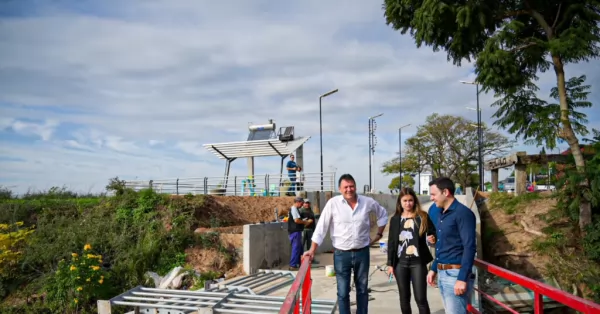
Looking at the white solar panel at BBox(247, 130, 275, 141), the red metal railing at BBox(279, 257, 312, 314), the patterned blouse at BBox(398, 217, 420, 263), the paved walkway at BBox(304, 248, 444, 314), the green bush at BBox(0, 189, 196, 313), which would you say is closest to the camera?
the red metal railing at BBox(279, 257, 312, 314)

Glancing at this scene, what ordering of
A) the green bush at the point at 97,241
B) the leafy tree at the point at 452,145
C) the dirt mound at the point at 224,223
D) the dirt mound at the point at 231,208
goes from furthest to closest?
the leafy tree at the point at 452,145 < the dirt mound at the point at 231,208 < the dirt mound at the point at 224,223 < the green bush at the point at 97,241

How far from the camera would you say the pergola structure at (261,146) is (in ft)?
82.1

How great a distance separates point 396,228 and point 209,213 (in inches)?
449

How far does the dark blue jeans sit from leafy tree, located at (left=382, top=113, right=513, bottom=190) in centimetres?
4043

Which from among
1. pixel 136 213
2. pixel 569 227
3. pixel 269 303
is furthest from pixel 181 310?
pixel 569 227

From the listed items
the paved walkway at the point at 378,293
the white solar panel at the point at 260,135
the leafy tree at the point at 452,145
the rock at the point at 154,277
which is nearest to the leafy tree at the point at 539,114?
the paved walkway at the point at 378,293

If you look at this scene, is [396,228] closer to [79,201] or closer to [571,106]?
[571,106]

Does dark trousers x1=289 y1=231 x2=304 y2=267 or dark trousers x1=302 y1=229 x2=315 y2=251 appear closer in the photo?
dark trousers x1=289 y1=231 x2=304 y2=267

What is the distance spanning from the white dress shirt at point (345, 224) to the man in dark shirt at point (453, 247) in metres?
1.00

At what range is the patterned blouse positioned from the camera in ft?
15.9

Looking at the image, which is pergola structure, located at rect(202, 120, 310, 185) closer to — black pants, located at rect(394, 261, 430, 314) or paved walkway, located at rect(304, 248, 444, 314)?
paved walkway, located at rect(304, 248, 444, 314)

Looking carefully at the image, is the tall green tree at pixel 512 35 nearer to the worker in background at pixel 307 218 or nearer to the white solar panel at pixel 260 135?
the worker in background at pixel 307 218

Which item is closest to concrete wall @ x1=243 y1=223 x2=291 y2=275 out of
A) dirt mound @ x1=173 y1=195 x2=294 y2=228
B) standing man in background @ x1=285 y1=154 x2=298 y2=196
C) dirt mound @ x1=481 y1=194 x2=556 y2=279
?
dirt mound @ x1=173 y1=195 x2=294 y2=228

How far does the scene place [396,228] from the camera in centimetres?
508
